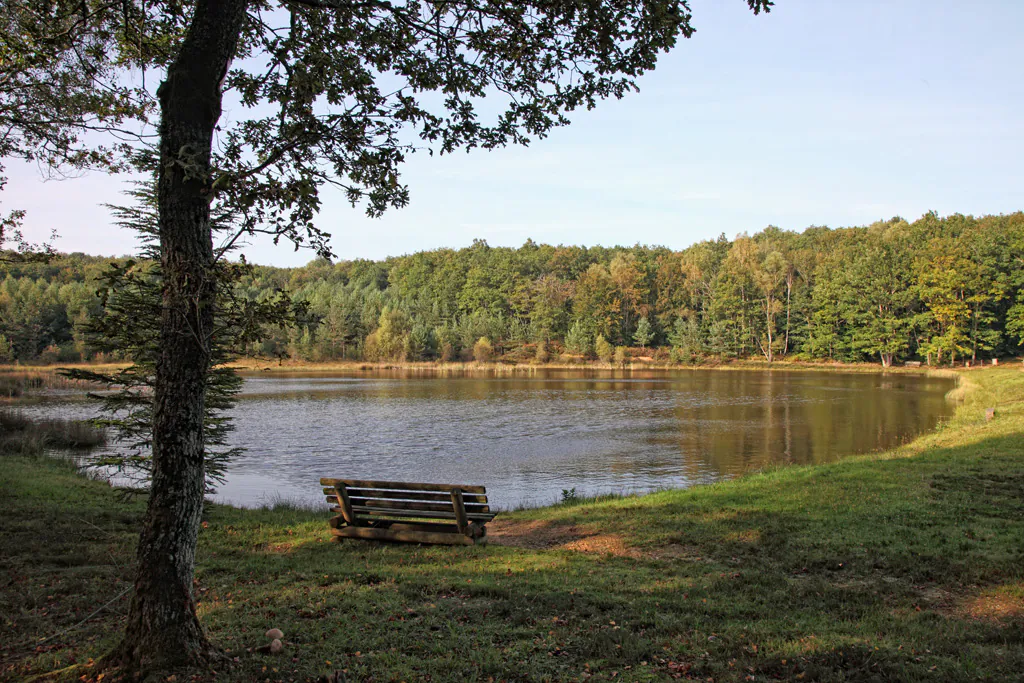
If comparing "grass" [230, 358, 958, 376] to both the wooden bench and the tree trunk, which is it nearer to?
the wooden bench

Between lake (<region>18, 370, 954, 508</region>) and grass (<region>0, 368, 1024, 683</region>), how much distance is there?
573 centimetres

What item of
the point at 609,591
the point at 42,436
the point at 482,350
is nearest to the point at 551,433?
the point at 42,436

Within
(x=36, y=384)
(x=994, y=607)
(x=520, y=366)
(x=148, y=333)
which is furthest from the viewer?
(x=520, y=366)

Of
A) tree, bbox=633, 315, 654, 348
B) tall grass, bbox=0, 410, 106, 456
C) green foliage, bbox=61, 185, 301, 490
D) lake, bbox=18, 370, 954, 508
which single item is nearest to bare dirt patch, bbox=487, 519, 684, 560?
lake, bbox=18, 370, 954, 508

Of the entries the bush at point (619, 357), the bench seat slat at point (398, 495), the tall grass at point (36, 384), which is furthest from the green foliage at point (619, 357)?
the bench seat slat at point (398, 495)

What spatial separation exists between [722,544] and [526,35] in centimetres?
644

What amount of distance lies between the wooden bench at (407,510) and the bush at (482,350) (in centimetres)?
7194

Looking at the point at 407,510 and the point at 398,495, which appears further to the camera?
the point at 398,495

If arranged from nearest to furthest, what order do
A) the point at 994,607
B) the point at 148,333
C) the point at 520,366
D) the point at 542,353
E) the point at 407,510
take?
the point at 994,607
the point at 407,510
the point at 148,333
the point at 520,366
the point at 542,353

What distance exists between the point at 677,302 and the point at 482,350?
106ft

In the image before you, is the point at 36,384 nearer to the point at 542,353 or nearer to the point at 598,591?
the point at 598,591

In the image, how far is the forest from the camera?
208ft

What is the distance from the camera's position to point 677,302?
309ft

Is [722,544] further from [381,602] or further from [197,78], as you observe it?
[197,78]
